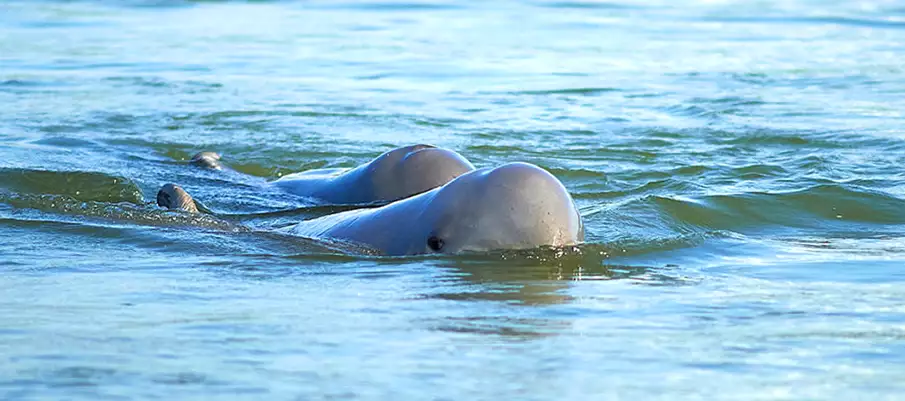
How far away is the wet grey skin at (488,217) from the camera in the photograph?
5730 millimetres

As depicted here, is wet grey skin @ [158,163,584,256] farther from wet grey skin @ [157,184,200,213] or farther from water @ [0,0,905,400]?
wet grey skin @ [157,184,200,213]

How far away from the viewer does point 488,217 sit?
5.81 meters

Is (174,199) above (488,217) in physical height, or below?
below

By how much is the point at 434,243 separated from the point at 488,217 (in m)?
0.29

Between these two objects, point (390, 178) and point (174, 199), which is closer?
point (174, 199)

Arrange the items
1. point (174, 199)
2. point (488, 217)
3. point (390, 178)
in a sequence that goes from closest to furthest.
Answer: point (488, 217) → point (174, 199) → point (390, 178)

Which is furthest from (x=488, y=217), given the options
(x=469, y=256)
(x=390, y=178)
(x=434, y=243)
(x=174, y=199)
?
(x=174, y=199)

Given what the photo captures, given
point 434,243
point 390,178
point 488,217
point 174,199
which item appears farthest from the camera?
point 390,178

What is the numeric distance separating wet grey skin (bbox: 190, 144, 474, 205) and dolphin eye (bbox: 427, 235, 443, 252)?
4.71ft

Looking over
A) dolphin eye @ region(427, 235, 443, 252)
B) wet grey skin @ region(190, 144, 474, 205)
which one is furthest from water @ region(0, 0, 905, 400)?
wet grey skin @ region(190, 144, 474, 205)

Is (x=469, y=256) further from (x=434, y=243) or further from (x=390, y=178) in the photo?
(x=390, y=178)

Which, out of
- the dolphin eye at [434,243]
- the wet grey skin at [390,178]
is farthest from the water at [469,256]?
the wet grey skin at [390,178]

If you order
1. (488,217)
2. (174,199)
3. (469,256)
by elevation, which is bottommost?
(174,199)

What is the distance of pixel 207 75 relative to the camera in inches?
→ 587
